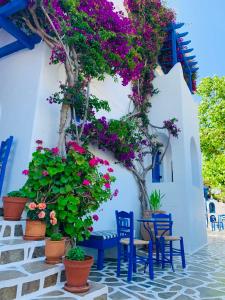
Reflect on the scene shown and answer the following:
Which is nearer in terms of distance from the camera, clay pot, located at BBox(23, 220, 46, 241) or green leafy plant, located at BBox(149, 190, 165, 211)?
clay pot, located at BBox(23, 220, 46, 241)

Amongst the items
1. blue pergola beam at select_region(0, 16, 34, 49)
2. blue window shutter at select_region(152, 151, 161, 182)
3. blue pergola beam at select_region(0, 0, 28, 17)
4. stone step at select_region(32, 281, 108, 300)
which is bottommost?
stone step at select_region(32, 281, 108, 300)

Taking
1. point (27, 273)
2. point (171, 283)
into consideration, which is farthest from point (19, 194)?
point (171, 283)

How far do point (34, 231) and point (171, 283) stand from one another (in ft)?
8.55

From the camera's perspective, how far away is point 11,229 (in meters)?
3.53

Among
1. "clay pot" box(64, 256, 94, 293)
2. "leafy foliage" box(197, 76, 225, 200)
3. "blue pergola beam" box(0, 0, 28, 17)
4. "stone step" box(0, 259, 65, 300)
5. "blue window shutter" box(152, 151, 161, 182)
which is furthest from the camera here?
"leafy foliage" box(197, 76, 225, 200)

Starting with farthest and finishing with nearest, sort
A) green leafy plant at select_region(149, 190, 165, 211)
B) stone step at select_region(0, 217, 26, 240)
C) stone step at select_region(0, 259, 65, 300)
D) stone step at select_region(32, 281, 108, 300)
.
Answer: green leafy plant at select_region(149, 190, 165, 211), stone step at select_region(0, 217, 26, 240), stone step at select_region(32, 281, 108, 300), stone step at select_region(0, 259, 65, 300)

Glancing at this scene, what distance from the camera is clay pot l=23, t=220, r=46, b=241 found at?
3.45 metres

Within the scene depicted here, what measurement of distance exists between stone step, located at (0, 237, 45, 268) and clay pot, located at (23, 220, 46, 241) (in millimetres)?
99

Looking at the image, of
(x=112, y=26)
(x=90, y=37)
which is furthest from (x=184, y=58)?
(x=90, y=37)

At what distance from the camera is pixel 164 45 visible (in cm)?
1046

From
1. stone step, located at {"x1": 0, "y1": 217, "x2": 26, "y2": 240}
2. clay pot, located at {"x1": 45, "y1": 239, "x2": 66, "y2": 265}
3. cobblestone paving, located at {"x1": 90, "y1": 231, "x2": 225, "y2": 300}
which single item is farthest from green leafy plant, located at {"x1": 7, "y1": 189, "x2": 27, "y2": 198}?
cobblestone paving, located at {"x1": 90, "y1": 231, "x2": 225, "y2": 300}

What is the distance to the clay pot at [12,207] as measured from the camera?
12.2ft

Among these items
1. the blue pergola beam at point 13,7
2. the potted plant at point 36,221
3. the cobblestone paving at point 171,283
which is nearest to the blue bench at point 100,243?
the cobblestone paving at point 171,283

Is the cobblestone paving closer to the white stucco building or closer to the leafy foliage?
the white stucco building
